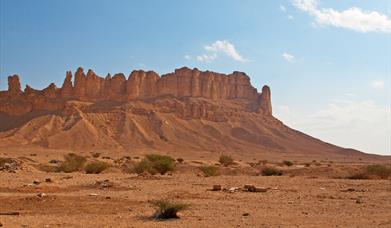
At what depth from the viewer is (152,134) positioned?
98.2m

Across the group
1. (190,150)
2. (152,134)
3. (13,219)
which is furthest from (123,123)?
(13,219)

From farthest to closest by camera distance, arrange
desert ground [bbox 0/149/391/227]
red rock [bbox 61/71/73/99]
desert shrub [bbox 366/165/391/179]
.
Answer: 1. red rock [bbox 61/71/73/99]
2. desert shrub [bbox 366/165/391/179]
3. desert ground [bbox 0/149/391/227]

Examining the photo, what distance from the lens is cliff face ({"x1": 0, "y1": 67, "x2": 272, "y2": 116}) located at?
107812mm

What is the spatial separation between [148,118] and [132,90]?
479 inches

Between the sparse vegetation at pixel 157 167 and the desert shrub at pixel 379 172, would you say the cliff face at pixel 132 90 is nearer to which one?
the sparse vegetation at pixel 157 167

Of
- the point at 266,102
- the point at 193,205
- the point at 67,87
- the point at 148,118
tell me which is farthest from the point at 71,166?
the point at 266,102

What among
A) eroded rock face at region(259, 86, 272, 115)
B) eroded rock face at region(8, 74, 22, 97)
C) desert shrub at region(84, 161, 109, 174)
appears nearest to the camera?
desert shrub at region(84, 161, 109, 174)

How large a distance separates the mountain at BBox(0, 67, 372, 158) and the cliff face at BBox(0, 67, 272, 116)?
180mm

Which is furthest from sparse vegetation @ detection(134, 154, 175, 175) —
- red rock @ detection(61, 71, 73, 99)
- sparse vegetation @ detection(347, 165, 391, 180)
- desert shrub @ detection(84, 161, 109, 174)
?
red rock @ detection(61, 71, 73, 99)

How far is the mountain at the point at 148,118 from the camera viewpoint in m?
91.8

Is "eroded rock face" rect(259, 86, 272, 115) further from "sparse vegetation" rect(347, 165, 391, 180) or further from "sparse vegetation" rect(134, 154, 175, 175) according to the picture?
"sparse vegetation" rect(134, 154, 175, 175)

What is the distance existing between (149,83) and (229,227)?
361 ft

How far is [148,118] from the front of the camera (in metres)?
105

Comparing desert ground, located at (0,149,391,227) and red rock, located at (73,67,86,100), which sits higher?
red rock, located at (73,67,86,100)
